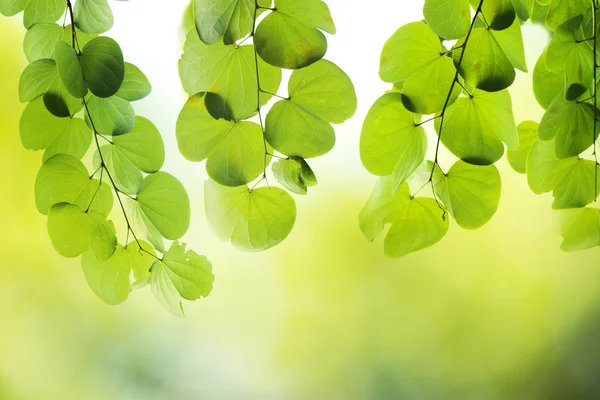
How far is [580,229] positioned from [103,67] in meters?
0.26

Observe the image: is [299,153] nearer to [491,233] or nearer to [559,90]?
[559,90]

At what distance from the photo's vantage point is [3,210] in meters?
1.11

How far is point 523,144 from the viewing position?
0.97ft

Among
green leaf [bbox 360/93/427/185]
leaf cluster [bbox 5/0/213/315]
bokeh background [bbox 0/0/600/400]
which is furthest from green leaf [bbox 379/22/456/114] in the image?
bokeh background [bbox 0/0/600/400]

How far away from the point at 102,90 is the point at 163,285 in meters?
0.09

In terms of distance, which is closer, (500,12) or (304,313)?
(500,12)

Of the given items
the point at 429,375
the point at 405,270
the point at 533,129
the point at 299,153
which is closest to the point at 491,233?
the point at 405,270

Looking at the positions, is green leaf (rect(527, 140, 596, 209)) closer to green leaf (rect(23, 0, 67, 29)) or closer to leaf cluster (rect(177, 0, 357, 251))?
leaf cluster (rect(177, 0, 357, 251))

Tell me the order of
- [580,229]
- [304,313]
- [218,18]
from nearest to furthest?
[218,18]
[580,229]
[304,313]

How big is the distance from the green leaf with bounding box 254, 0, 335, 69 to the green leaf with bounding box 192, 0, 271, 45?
0.5 inches

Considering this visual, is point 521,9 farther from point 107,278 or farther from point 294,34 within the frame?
point 107,278

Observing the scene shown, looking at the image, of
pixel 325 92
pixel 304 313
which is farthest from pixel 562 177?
pixel 304 313

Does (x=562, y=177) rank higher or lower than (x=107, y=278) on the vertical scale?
higher

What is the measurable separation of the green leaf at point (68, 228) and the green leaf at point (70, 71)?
5cm
